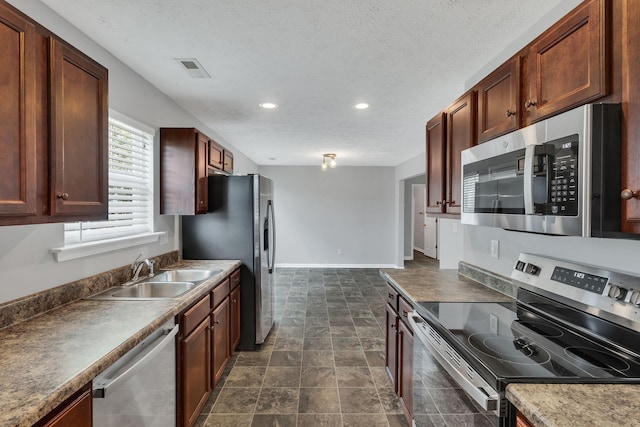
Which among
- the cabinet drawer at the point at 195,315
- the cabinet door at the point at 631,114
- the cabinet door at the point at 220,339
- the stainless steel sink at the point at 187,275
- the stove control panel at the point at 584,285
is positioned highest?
the cabinet door at the point at 631,114

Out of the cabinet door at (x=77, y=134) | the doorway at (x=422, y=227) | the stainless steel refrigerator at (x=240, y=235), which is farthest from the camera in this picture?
the doorway at (x=422, y=227)

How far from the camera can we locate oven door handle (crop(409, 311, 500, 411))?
3.16ft

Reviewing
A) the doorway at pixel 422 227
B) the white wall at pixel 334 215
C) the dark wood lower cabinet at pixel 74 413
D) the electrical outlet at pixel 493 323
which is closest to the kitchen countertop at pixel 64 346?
the dark wood lower cabinet at pixel 74 413

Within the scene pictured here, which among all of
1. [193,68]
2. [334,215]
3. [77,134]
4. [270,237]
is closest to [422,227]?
[334,215]

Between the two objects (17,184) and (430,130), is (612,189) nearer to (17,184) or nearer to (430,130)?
(430,130)

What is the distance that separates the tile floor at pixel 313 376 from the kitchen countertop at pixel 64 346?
1.05 metres

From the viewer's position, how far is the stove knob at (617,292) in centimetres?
117

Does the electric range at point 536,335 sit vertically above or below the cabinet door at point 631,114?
below

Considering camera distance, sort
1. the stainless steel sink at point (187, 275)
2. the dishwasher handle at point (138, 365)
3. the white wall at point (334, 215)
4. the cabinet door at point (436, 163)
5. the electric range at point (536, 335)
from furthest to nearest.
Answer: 1. the white wall at point (334, 215)
2. the stainless steel sink at point (187, 275)
3. the cabinet door at point (436, 163)
4. the dishwasher handle at point (138, 365)
5. the electric range at point (536, 335)

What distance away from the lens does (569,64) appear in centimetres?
120

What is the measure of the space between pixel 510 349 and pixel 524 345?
0.28ft

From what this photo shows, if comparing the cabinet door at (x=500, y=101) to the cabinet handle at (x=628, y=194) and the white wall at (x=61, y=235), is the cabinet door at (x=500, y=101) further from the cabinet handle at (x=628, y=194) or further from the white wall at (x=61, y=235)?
the white wall at (x=61, y=235)

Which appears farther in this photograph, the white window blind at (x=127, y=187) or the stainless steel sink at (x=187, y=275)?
the stainless steel sink at (x=187, y=275)

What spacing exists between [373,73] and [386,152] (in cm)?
331
